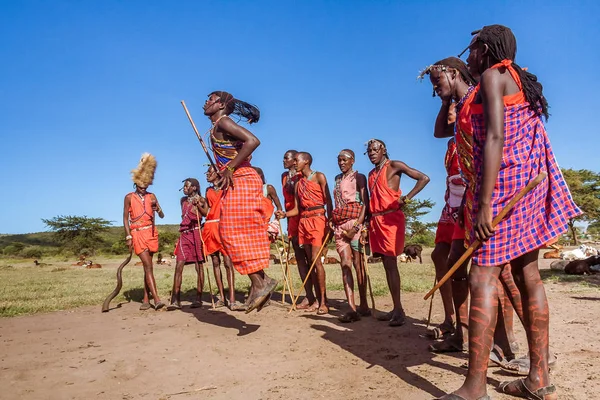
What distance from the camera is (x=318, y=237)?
7.04 metres

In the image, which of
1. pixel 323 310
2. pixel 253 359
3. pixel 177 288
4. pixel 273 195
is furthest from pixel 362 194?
pixel 177 288

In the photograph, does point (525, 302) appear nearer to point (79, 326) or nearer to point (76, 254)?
point (79, 326)

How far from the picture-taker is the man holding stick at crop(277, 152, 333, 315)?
704 cm

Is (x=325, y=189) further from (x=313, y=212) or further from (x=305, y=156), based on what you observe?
(x=305, y=156)

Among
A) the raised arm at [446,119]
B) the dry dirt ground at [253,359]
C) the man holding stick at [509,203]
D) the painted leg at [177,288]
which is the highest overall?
the raised arm at [446,119]

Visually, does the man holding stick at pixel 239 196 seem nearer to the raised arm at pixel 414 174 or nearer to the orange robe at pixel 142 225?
the raised arm at pixel 414 174

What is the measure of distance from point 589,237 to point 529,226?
169ft

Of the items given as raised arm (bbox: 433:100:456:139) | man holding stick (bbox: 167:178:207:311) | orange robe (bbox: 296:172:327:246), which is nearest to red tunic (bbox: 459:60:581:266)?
raised arm (bbox: 433:100:456:139)

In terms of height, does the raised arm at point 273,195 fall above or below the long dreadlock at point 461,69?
below

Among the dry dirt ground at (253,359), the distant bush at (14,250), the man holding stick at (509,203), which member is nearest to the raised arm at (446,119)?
the man holding stick at (509,203)

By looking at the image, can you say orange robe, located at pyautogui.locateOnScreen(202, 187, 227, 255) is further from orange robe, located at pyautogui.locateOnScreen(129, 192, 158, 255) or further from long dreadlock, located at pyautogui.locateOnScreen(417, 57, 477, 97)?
long dreadlock, located at pyautogui.locateOnScreen(417, 57, 477, 97)

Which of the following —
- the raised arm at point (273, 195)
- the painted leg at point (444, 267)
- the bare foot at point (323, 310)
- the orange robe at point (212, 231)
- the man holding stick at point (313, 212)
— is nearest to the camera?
the painted leg at point (444, 267)

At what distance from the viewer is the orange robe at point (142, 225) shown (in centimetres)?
789

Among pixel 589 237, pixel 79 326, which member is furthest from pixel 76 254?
pixel 589 237
